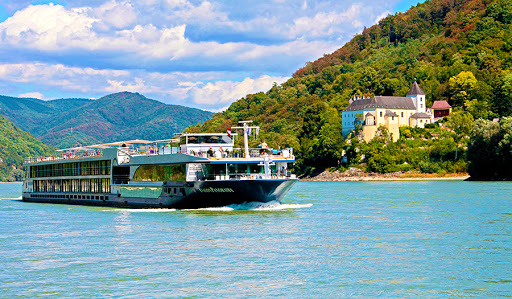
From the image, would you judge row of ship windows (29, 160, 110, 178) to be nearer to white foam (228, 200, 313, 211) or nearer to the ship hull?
the ship hull

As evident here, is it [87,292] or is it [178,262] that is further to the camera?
[178,262]

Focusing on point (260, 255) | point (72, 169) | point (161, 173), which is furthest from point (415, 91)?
point (260, 255)

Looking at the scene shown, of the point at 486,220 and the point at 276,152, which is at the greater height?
the point at 276,152

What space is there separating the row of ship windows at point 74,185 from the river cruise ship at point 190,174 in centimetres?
13

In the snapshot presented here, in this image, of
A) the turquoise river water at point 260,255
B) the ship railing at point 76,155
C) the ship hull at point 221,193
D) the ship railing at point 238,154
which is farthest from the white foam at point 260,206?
the ship railing at point 76,155

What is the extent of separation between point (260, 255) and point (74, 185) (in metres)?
47.3

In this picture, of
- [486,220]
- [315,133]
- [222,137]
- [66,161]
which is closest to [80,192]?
[66,161]

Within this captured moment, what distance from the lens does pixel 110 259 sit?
33.1m

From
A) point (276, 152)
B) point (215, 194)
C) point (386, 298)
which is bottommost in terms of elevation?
point (386, 298)

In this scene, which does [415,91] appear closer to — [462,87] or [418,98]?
[418,98]

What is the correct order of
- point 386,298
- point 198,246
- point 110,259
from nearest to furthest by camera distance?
point 386,298, point 110,259, point 198,246

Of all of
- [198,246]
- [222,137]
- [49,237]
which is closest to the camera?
[198,246]

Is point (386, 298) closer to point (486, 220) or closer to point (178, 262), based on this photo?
point (178, 262)

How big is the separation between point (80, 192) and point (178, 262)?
147ft
